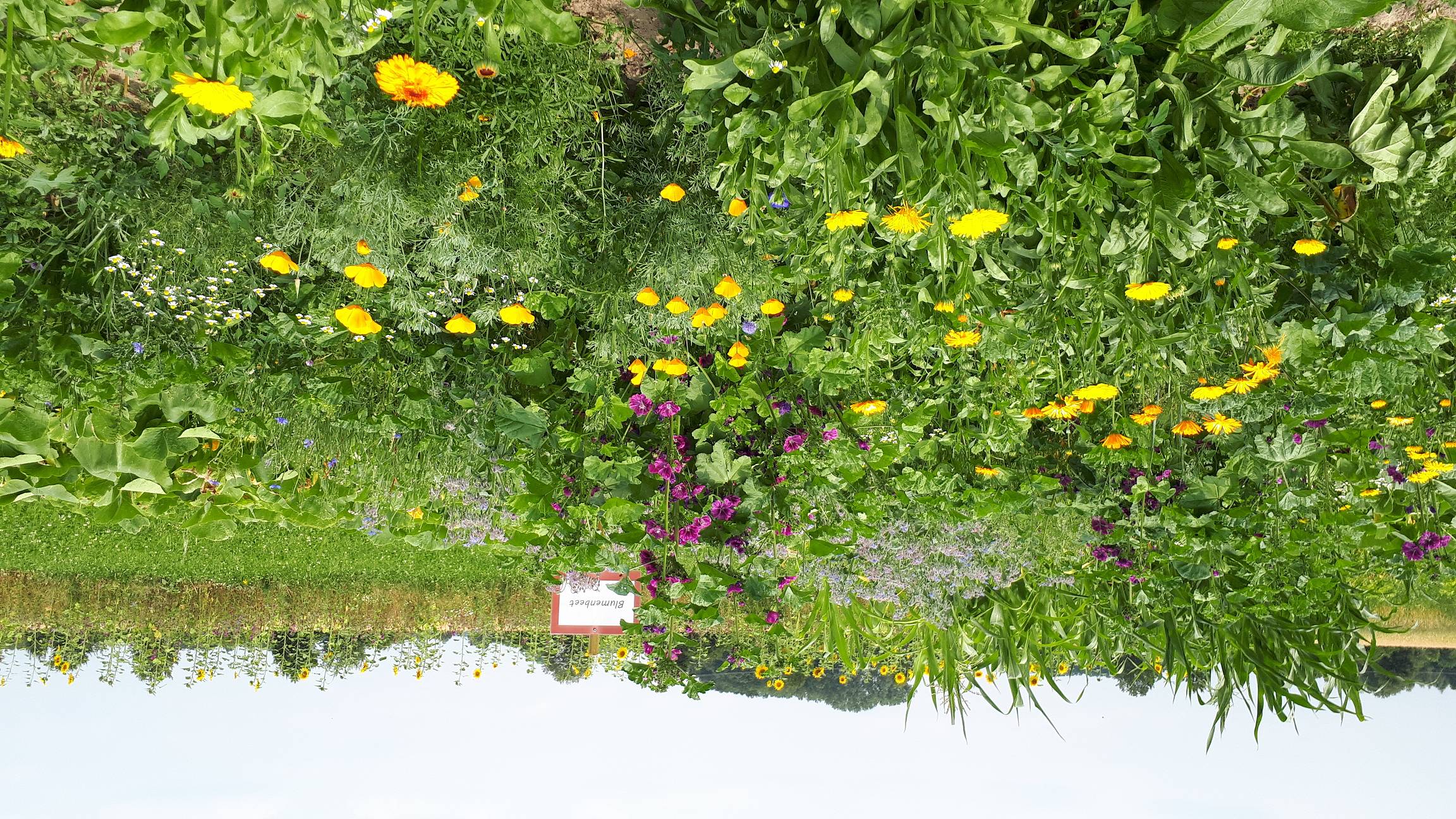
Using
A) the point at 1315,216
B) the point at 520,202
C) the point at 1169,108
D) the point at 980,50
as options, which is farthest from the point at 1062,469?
the point at 520,202

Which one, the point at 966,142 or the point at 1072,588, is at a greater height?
the point at 966,142

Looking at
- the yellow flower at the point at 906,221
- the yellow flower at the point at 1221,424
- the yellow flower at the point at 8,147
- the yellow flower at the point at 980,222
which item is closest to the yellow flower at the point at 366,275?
the yellow flower at the point at 8,147

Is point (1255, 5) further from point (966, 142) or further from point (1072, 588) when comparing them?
point (1072, 588)

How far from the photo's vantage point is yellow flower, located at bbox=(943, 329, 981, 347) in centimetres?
248

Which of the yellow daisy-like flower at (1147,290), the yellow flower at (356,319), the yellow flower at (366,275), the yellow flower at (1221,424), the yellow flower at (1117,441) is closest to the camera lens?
the yellow daisy-like flower at (1147,290)

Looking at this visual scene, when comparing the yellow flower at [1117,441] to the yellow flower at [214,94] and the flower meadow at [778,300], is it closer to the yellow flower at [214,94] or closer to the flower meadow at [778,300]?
the flower meadow at [778,300]

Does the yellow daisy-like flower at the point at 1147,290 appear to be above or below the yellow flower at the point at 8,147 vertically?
below

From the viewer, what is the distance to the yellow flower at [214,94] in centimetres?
137

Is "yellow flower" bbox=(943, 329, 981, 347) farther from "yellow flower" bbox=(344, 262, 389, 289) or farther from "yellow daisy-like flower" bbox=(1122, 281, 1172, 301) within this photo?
"yellow flower" bbox=(344, 262, 389, 289)

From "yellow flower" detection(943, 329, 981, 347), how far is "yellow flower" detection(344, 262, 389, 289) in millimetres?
1855

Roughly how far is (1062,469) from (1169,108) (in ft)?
5.36

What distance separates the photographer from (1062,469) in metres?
3.14

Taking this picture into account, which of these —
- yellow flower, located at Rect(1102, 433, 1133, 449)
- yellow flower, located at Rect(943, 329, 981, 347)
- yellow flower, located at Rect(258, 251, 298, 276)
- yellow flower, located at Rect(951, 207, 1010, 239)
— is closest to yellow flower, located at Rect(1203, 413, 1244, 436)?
yellow flower, located at Rect(1102, 433, 1133, 449)

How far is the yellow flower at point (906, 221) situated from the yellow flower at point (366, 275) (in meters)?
1.54
